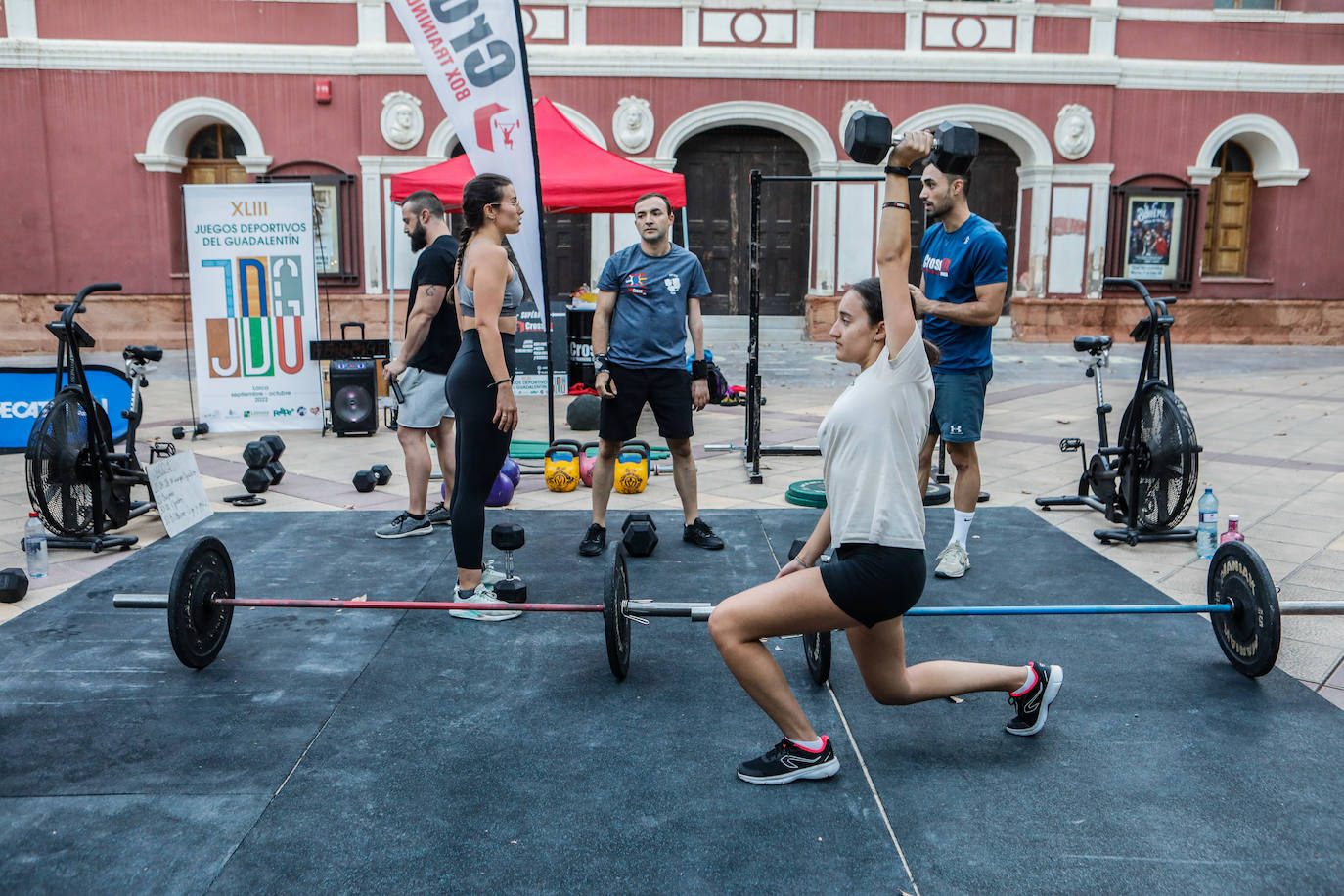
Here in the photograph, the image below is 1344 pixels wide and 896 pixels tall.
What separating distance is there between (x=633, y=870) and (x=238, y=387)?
25.5ft

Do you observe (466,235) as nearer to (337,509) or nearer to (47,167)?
(337,509)

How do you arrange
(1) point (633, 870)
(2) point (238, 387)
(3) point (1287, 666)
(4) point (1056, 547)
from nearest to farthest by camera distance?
(1) point (633, 870)
(3) point (1287, 666)
(4) point (1056, 547)
(2) point (238, 387)

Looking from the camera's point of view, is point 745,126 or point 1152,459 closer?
point 1152,459

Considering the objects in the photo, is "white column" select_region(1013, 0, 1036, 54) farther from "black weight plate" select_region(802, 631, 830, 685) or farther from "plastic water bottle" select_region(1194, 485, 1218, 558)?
"black weight plate" select_region(802, 631, 830, 685)

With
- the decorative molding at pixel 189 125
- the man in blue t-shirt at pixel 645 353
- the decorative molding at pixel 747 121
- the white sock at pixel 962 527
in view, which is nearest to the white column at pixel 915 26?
the decorative molding at pixel 747 121

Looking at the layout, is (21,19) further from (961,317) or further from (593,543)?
(961,317)

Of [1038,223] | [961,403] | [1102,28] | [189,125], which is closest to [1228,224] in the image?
[1038,223]

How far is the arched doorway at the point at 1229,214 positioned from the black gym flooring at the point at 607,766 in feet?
53.0

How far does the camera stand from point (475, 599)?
14.4 ft

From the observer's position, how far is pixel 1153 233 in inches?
Result: 697

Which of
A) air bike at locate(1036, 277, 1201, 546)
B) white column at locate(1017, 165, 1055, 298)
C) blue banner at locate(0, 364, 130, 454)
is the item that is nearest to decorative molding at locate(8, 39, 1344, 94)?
white column at locate(1017, 165, 1055, 298)

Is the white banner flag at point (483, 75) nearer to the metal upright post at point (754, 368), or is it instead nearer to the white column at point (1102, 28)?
the metal upright post at point (754, 368)

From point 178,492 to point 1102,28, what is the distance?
16.1 m

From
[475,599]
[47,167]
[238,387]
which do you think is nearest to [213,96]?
[47,167]
